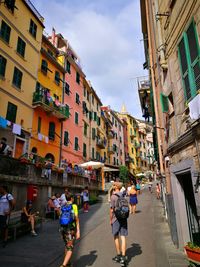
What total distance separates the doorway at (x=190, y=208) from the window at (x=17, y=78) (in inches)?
594

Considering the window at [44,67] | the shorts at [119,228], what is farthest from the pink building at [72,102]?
the shorts at [119,228]

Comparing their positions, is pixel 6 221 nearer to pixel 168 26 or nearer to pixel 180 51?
pixel 180 51

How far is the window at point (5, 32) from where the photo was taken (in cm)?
1652

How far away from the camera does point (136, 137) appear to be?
64.4 meters

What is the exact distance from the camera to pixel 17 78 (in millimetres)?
17797

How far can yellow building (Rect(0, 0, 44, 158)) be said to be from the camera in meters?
16.1

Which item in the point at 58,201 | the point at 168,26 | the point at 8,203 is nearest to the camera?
the point at 168,26

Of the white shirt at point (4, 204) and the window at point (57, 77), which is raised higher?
the window at point (57, 77)

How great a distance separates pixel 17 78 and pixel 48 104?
3522 mm

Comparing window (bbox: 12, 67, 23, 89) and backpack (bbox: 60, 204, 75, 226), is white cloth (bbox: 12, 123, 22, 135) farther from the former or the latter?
backpack (bbox: 60, 204, 75, 226)

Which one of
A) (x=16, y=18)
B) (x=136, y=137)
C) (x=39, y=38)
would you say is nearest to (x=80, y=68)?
(x=39, y=38)

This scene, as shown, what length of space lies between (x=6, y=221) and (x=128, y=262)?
479 centimetres

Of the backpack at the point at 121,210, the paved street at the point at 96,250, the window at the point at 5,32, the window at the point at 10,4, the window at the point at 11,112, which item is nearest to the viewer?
the backpack at the point at 121,210

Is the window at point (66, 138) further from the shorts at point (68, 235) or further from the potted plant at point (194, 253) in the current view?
the potted plant at point (194, 253)
